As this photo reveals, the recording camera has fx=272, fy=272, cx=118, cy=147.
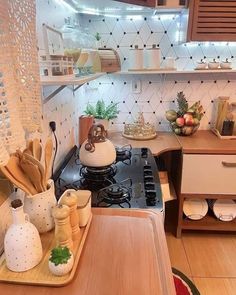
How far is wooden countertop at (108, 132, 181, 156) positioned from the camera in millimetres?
2086

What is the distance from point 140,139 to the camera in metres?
2.33

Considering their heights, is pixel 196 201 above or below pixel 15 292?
below

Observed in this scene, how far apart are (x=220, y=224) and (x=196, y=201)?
0.91 feet

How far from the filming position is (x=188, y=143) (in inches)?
86.4

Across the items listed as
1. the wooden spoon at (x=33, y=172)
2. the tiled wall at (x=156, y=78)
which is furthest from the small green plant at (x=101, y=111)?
the wooden spoon at (x=33, y=172)

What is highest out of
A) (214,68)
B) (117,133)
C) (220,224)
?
(214,68)

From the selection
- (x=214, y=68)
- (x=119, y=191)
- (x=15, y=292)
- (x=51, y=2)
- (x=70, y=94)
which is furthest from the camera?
(x=214, y=68)

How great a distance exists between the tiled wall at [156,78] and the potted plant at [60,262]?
1795 mm

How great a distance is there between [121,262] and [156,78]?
78.8 inches

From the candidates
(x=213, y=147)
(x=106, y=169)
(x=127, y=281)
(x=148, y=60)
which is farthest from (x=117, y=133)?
(x=127, y=281)

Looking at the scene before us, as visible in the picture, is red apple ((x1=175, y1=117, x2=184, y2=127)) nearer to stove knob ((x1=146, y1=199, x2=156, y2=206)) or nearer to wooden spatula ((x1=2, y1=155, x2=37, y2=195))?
stove knob ((x1=146, y1=199, x2=156, y2=206))

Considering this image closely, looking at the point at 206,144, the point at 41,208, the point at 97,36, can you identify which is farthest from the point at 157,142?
the point at 41,208

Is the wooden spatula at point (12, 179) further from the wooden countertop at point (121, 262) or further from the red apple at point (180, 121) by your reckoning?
the red apple at point (180, 121)

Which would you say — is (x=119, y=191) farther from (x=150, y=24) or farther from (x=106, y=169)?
(x=150, y=24)
